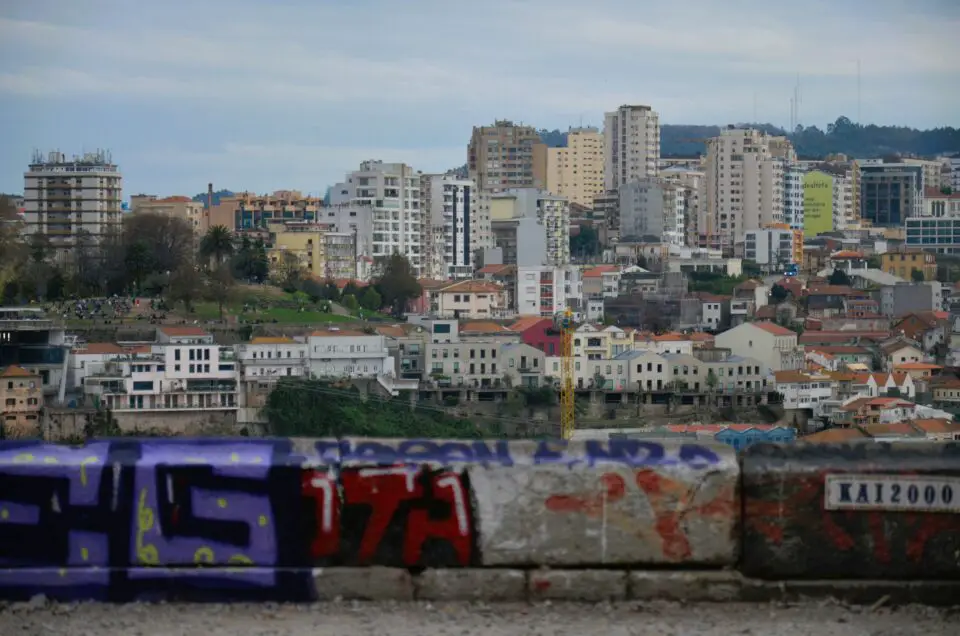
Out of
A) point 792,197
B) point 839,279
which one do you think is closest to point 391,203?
point 839,279

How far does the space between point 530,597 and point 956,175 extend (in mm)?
83497

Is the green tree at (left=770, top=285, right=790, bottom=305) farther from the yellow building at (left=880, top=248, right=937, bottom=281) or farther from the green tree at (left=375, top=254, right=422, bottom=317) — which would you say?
the green tree at (left=375, top=254, right=422, bottom=317)

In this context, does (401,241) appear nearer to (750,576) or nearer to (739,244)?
(739,244)

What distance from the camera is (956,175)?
84.4 metres

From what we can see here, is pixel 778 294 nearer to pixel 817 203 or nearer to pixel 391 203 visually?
pixel 391 203

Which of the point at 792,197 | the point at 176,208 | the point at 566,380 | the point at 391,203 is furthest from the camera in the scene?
the point at 792,197

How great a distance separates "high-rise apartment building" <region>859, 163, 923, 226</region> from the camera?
248 feet

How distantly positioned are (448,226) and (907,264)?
12.8m

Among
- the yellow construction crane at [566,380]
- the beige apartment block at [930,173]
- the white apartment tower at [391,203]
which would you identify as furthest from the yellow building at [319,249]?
the beige apartment block at [930,173]

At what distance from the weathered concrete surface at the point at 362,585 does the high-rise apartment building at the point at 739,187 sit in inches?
2416

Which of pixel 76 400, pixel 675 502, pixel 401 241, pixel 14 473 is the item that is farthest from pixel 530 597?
pixel 401 241

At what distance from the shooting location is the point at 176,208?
51375 mm

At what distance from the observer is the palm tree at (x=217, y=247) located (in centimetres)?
3969

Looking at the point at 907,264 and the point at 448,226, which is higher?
the point at 448,226
